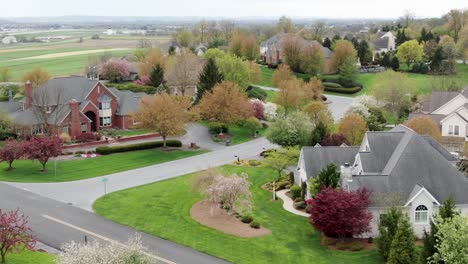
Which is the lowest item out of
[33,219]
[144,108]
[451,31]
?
[33,219]

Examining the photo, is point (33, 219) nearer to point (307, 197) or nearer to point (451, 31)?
point (307, 197)

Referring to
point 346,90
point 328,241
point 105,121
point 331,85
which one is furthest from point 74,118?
point 331,85

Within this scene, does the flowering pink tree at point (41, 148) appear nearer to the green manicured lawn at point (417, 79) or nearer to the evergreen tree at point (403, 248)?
the evergreen tree at point (403, 248)

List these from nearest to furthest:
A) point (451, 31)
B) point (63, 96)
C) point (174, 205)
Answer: point (174, 205)
point (63, 96)
point (451, 31)

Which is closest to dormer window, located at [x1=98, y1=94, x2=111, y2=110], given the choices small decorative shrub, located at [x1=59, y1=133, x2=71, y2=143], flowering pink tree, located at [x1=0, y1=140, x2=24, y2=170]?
small decorative shrub, located at [x1=59, y1=133, x2=71, y2=143]

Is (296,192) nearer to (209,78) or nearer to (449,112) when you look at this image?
(449,112)

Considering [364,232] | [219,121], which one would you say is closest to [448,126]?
[219,121]
